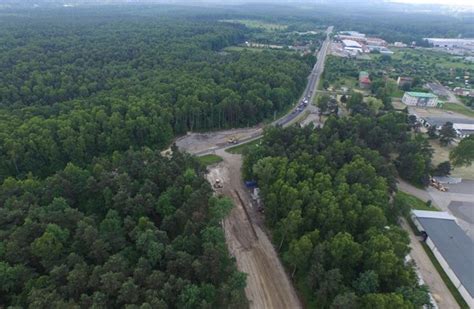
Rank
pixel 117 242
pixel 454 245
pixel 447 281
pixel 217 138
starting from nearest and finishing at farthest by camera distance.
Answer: pixel 117 242
pixel 447 281
pixel 454 245
pixel 217 138

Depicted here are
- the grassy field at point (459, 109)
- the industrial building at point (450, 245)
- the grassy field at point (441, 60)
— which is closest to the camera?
the industrial building at point (450, 245)

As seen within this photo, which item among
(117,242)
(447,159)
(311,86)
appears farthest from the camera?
(311,86)

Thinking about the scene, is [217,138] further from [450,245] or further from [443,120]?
[443,120]

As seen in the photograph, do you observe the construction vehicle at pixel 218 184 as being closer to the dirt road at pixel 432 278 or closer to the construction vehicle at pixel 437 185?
the dirt road at pixel 432 278

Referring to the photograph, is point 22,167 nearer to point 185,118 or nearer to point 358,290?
point 185,118

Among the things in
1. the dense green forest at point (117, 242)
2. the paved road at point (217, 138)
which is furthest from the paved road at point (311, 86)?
the dense green forest at point (117, 242)

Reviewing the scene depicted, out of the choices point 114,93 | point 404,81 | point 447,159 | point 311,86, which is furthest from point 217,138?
point 404,81

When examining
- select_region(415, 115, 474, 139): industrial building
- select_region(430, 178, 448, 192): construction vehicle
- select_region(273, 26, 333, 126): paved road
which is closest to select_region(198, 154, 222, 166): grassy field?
select_region(273, 26, 333, 126): paved road
